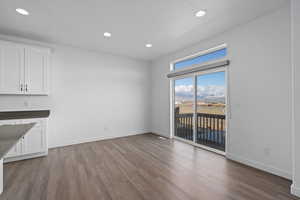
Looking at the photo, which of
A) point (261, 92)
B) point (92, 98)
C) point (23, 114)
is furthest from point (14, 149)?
point (261, 92)

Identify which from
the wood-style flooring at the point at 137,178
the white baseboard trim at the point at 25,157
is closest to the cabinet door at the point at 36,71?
the white baseboard trim at the point at 25,157

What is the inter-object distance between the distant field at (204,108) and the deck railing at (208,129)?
4.4 inches

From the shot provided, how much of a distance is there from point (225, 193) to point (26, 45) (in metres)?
4.61

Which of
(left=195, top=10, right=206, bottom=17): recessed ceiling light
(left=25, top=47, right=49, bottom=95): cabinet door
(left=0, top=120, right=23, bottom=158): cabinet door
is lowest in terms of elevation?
(left=0, top=120, right=23, bottom=158): cabinet door

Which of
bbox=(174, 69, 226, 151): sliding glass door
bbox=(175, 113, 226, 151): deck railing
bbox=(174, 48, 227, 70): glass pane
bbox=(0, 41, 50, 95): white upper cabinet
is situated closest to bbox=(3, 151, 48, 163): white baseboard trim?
bbox=(0, 41, 50, 95): white upper cabinet

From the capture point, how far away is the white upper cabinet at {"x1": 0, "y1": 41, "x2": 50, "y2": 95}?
2.89m

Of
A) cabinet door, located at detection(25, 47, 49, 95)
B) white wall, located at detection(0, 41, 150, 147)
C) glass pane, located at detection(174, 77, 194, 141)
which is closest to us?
cabinet door, located at detection(25, 47, 49, 95)

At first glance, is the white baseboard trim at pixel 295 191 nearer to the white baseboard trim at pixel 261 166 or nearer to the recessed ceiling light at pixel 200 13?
the white baseboard trim at pixel 261 166

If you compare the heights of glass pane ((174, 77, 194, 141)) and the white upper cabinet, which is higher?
the white upper cabinet

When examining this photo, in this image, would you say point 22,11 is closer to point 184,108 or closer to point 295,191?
point 184,108

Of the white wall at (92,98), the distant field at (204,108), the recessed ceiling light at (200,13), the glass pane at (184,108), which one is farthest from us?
the glass pane at (184,108)

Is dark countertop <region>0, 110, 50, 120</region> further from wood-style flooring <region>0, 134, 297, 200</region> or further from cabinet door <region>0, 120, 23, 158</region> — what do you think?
wood-style flooring <region>0, 134, 297, 200</region>

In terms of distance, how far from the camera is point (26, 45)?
3.04 meters

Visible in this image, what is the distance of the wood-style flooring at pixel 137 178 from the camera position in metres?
1.82
